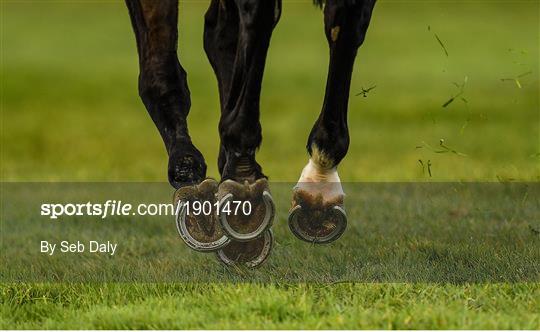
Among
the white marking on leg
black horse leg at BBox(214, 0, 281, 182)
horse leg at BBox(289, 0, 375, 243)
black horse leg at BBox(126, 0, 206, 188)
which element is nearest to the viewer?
black horse leg at BBox(214, 0, 281, 182)

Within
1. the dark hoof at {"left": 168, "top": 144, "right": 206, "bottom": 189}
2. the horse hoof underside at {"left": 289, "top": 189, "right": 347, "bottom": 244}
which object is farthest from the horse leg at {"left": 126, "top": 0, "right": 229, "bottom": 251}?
the horse hoof underside at {"left": 289, "top": 189, "right": 347, "bottom": 244}

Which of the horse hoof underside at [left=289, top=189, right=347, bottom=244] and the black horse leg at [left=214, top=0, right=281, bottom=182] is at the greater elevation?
the black horse leg at [left=214, top=0, right=281, bottom=182]

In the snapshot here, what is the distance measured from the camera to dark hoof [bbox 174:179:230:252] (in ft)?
16.3

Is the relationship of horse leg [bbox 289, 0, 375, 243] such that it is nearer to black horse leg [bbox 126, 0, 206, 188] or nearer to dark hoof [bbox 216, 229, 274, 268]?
dark hoof [bbox 216, 229, 274, 268]

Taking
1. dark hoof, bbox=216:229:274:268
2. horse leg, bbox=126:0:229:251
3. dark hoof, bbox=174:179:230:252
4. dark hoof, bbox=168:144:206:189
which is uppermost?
horse leg, bbox=126:0:229:251

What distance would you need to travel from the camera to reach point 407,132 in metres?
12.7

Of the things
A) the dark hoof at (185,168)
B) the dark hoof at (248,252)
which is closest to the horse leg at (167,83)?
the dark hoof at (185,168)

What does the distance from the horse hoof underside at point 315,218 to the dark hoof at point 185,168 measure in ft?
1.48

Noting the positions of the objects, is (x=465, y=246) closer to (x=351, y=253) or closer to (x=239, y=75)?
(x=351, y=253)

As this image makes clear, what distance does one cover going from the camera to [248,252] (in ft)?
16.3

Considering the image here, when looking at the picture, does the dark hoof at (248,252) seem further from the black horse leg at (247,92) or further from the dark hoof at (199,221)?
the black horse leg at (247,92)

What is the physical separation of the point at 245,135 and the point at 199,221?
48cm

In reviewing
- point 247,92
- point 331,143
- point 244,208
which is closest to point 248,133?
point 247,92

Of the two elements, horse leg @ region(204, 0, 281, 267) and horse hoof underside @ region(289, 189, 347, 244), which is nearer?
horse leg @ region(204, 0, 281, 267)
